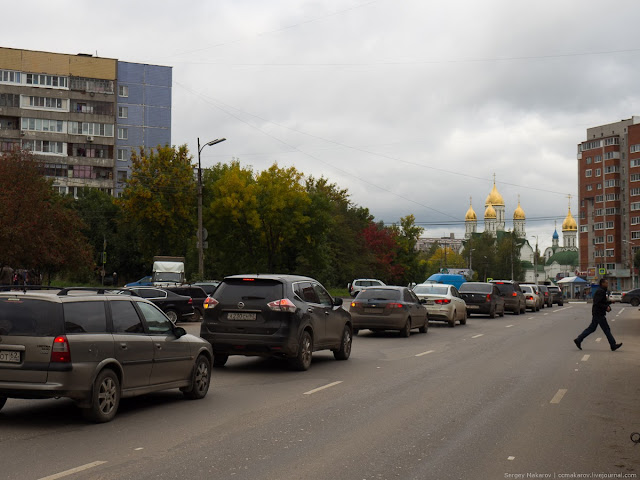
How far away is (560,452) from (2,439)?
5.49m

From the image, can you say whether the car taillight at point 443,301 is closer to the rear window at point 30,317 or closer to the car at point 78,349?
the car at point 78,349

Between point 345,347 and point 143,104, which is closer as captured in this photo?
point 345,347

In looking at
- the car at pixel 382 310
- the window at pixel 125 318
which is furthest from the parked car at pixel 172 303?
the window at pixel 125 318

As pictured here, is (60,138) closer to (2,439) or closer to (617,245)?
(2,439)

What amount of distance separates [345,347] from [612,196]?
423ft

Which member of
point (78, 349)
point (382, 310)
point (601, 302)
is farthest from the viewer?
point (382, 310)

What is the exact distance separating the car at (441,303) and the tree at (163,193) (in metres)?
27.9

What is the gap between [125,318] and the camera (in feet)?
32.8

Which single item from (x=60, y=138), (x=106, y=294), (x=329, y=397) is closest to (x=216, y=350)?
(x=329, y=397)

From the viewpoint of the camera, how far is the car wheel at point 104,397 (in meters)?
9.10

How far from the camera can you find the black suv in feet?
47.3

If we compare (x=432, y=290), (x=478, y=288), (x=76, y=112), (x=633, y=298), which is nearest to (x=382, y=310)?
(x=432, y=290)

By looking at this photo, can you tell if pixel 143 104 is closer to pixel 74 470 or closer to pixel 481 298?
pixel 481 298

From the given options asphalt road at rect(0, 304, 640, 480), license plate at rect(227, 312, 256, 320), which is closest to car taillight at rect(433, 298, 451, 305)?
asphalt road at rect(0, 304, 640, 480)
